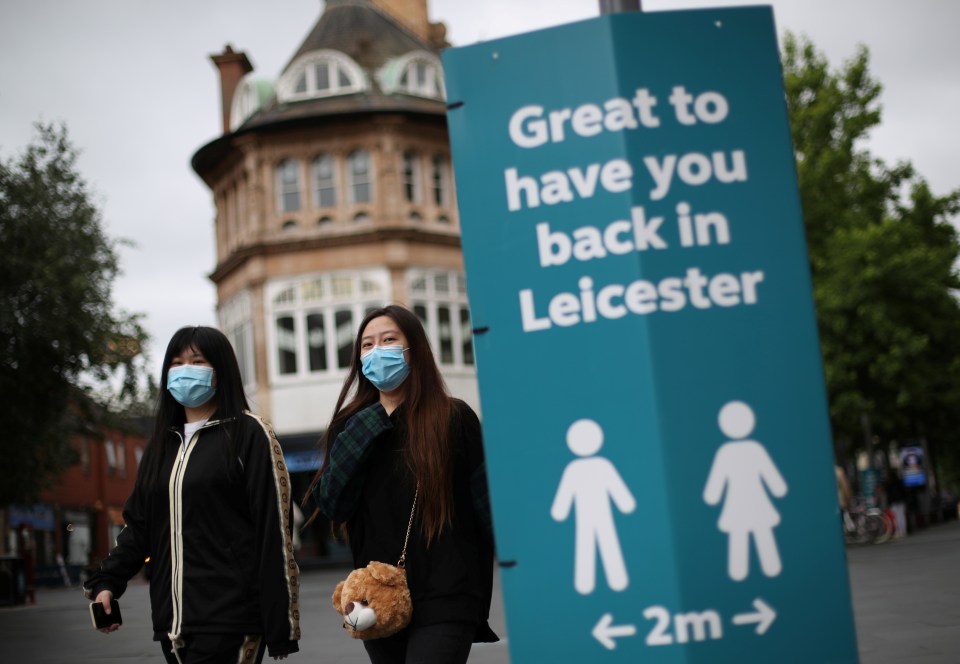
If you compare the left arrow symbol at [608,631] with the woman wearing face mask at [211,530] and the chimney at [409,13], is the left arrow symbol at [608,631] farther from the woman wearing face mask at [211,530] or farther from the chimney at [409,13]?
the chimney at [409,13]

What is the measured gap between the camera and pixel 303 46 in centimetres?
4181

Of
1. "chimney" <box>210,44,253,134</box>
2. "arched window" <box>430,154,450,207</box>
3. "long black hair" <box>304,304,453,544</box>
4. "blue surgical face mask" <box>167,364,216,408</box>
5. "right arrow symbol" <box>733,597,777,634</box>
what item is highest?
"chimney" <box>210,44,253,134</box>

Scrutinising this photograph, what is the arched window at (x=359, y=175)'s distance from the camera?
127ft

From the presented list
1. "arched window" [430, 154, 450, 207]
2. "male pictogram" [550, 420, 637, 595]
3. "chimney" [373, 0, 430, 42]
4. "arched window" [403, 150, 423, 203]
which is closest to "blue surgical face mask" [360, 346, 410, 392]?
"male pictogram" [550, 420, 637, 595]

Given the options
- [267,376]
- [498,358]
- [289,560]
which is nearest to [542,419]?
[498,358]

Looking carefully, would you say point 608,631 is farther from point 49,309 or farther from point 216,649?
point 49,309

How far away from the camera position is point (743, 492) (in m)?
2.94

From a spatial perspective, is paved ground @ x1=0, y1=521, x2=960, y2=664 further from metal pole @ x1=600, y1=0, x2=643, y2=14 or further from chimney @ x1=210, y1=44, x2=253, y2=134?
chimney @ x1=210, y1=44, x2=253, y2=134

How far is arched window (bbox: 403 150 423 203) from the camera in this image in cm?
3903

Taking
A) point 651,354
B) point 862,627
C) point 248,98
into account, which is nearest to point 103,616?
point 651,354

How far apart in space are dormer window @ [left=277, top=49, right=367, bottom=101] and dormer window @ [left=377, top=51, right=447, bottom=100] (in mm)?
820

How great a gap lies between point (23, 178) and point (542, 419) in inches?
1008

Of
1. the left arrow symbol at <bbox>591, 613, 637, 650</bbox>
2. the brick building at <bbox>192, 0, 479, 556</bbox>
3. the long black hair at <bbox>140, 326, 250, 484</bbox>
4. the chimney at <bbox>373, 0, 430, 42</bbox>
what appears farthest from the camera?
the chimney at <bbox>373, 0, 430, 42</bbox>

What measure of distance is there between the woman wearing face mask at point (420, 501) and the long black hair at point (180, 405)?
20.0 inches
